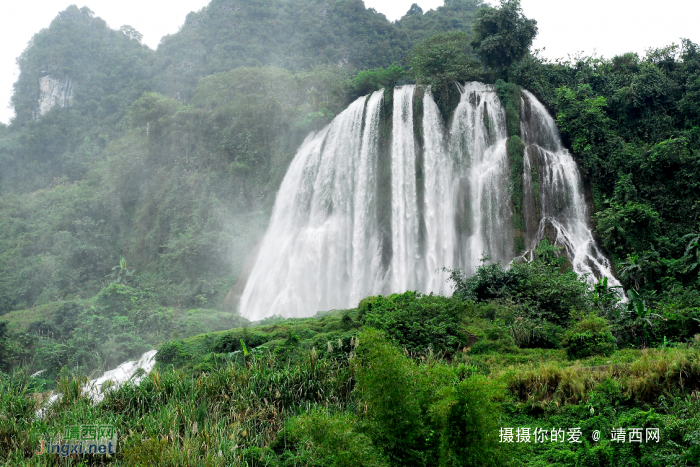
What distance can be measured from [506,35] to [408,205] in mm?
10522

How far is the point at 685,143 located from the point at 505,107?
6979mm

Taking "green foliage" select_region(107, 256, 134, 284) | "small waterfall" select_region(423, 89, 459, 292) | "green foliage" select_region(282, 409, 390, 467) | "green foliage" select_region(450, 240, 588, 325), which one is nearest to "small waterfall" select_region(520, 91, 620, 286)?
"green foliage" select_region(450, 240, 588, 325)

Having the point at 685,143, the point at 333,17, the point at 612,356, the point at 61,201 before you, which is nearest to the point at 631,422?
the point at 612,356

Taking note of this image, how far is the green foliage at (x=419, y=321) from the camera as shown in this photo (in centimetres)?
986

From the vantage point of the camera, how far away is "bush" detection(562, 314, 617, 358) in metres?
8.79

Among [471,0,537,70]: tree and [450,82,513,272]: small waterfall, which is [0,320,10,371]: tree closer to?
[450,82,513,272]: small waterfall

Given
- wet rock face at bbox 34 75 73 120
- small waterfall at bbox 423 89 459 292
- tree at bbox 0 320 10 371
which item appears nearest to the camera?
tree at bbox 0 320 10 371

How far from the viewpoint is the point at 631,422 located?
571cm

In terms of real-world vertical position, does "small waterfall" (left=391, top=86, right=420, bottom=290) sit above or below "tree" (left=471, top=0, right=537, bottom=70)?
below

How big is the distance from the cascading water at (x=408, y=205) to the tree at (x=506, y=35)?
7.75ft

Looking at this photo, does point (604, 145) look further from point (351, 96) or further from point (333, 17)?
point (333, 17)

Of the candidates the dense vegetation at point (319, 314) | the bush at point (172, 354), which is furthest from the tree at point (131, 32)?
the bush at point (172, 354)

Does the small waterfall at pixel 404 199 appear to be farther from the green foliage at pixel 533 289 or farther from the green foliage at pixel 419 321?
the green foliage at pixel 419 321

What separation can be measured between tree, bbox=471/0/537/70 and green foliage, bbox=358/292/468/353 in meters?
16.6
